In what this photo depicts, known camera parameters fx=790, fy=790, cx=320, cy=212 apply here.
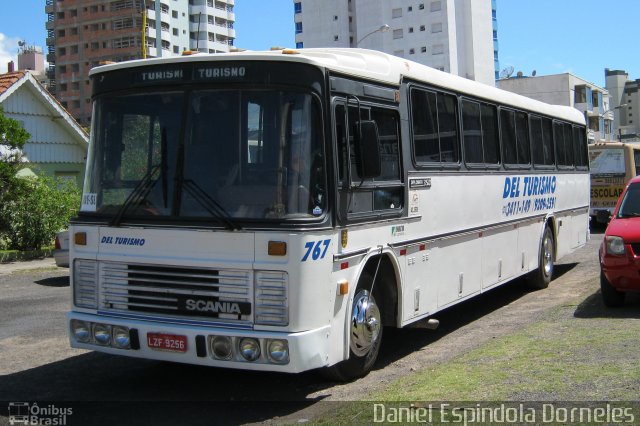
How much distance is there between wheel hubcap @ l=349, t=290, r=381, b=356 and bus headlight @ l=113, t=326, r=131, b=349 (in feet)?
6.66

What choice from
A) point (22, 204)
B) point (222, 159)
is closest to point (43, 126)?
point (22, 204)

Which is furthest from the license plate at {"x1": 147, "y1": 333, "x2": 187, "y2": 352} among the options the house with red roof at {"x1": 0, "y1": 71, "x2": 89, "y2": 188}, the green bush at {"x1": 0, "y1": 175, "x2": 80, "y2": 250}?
the house with red roof at {"x1": 0, "y1": 71, "x2": 89, "y2": 188}

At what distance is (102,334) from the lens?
7.09 m

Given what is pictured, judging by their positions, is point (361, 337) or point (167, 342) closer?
point (167, 342)

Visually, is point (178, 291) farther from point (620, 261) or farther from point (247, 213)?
point (620, 261)

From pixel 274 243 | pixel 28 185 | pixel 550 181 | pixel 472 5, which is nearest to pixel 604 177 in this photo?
pixel 550 181

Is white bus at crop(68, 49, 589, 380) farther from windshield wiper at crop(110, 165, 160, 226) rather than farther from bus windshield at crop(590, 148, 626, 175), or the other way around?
bus windshield at crop(590, 148, 626, 175)

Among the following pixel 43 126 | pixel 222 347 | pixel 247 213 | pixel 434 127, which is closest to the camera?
pixel 222 347

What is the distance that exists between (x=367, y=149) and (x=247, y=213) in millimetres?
1319

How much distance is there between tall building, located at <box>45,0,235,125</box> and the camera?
117m

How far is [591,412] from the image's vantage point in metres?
5.95

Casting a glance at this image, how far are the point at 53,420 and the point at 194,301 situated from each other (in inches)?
59.6

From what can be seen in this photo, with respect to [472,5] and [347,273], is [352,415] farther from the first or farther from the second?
[472,5]

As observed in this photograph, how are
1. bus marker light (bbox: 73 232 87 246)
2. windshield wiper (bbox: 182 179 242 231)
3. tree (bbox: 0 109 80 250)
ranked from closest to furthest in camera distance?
windshield wiper (bbox: 182 179 242 231), bus marker light (bbox: 73 232 87 246), tree (bbox: 0 109 80 250)
